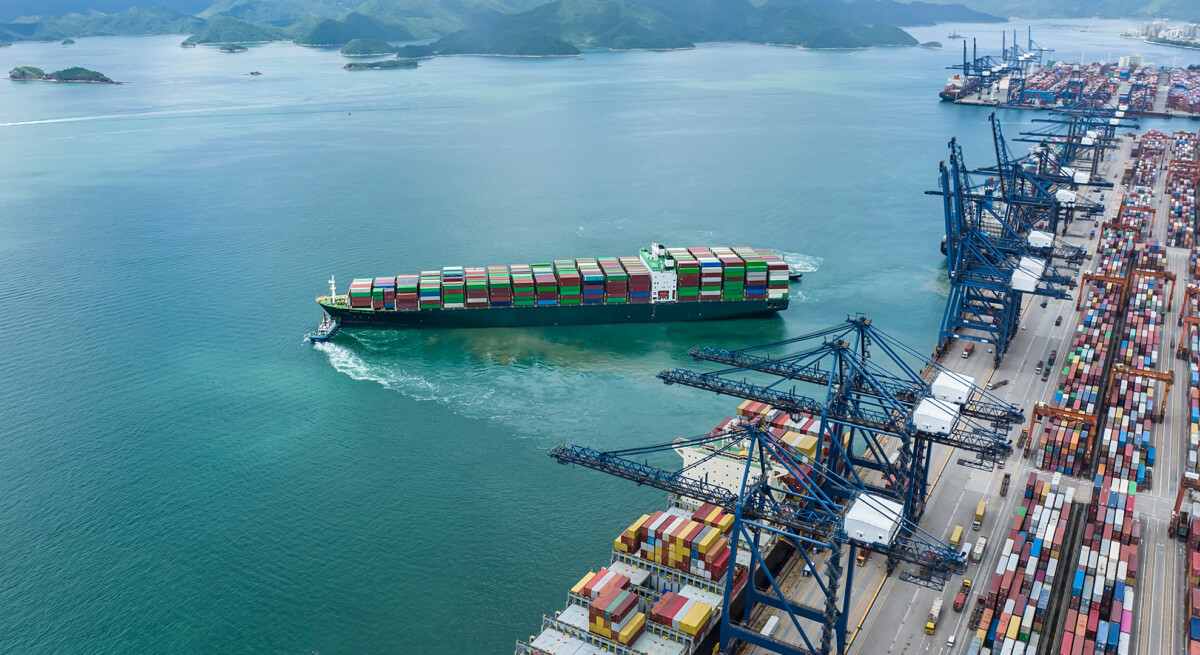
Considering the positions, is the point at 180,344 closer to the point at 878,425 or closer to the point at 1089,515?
the point at 878,425

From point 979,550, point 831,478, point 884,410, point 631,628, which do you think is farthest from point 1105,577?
point 631,628

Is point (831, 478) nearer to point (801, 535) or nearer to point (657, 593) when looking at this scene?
point (801, 535)

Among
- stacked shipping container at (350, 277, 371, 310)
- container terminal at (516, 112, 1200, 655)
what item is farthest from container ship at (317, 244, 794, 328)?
container terminal at (516, 112, 1200, 655)

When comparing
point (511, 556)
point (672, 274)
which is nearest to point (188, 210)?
point (672, 274)

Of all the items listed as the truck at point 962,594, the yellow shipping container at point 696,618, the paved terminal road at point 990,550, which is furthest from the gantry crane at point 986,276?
the yellow shipping container at point 696,618

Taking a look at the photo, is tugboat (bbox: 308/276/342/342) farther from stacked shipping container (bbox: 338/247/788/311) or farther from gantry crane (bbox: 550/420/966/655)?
gantry crane (bbox: 550/420/966/655)
